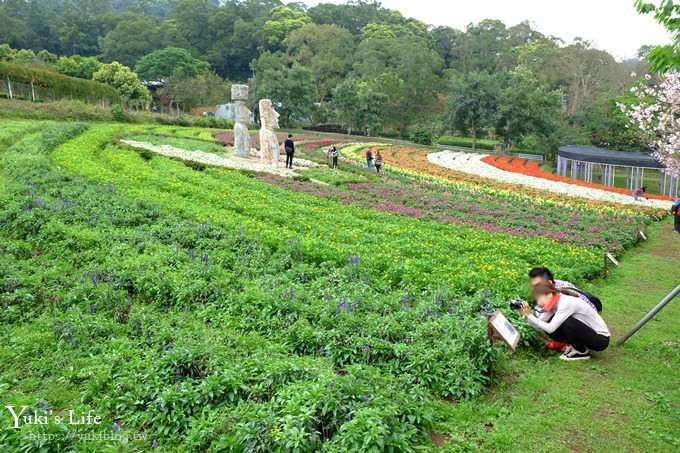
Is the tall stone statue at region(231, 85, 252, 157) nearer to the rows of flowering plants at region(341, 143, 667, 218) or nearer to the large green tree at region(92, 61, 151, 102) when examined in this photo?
the rows of flowering plants at region(341, 143, 667, 218)

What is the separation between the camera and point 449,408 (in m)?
5.36

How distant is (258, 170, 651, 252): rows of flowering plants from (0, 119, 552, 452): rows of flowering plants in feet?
7.10

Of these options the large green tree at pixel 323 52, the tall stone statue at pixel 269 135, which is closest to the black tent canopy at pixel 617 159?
the tall stone statue at pixel 269 135

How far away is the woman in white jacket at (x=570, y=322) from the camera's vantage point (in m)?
6.36

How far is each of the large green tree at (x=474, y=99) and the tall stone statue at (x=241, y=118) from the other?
29.2 m

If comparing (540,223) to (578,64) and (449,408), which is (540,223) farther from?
(578,64)

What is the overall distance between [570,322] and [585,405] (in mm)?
1146

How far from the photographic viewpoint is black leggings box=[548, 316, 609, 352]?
636cm

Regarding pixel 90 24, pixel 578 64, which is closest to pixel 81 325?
pixel 578 64

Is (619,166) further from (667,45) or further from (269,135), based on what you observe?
(667,45)

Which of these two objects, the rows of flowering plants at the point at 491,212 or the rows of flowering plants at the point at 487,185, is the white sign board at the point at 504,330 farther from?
the rows of flowering plants at the point at 487,185

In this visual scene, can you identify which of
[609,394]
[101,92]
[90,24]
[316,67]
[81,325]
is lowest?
[609,394]

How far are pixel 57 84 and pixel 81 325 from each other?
46.2m

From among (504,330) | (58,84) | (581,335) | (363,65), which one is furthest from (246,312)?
(363,65)
